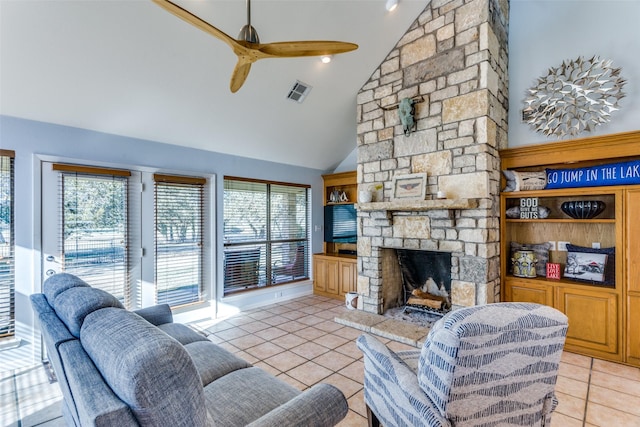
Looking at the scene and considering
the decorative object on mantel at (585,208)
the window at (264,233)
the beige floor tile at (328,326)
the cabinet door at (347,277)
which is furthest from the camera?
the cabinet door at (347,277)

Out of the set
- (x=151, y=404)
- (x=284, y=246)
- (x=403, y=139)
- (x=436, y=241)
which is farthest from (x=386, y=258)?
(x=151, y=404)

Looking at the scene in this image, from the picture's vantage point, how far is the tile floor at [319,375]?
2295 mm

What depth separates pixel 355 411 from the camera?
2350 mm

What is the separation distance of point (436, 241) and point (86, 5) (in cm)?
400

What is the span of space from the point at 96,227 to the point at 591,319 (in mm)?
5384

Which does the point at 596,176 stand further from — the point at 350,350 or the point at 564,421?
the point at 350,350

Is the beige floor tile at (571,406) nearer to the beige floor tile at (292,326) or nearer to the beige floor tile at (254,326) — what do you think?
the beige floor tile at (292,326)

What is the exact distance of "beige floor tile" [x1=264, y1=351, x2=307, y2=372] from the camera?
3004mm

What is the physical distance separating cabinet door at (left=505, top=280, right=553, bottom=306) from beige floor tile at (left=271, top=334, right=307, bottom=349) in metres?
2.46

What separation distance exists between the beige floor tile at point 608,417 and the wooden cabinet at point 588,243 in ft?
3.41

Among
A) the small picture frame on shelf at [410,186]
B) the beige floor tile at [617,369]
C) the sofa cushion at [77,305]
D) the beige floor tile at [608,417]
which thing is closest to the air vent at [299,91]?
the small picture frame on shelf at [410,186]

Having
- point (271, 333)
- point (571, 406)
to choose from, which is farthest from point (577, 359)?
point (271, 333)

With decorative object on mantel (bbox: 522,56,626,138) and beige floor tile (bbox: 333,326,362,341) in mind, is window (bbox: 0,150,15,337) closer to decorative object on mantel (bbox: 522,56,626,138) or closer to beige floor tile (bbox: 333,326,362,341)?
beige floor tile (bbox: 333,326,362,341)

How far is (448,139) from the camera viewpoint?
3615 mm
